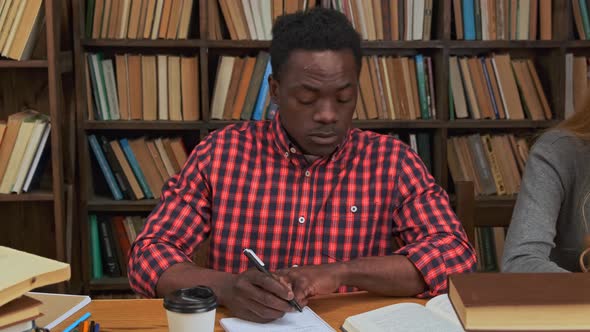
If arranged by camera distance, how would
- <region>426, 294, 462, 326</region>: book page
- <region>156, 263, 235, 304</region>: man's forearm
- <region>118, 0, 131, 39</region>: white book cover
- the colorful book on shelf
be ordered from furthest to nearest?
<region>118, 0, 131, 39</region>: white book cover < <region>156, 263, 235, 304</region>: man's forearm < <region>426, 294, 462, 326</region>: book page < the colorful book on shelf

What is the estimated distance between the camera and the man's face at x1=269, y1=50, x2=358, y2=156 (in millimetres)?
1603

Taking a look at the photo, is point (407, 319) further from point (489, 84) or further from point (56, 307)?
point (489, 84)

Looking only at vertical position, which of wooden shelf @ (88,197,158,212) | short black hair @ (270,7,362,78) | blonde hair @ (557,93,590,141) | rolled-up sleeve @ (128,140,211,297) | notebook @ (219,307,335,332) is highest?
short black hair @ (270,7,362,78)

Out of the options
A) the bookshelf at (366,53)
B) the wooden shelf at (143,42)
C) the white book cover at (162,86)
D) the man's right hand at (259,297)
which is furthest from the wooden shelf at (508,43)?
the man's right hand at (259,297)

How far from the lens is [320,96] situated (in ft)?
5.26

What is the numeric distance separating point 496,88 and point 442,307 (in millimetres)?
1935

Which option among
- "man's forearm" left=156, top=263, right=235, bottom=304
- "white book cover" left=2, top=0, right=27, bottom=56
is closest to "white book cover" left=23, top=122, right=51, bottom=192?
"white book cover" left=2, top=0, right=27, bottom=56

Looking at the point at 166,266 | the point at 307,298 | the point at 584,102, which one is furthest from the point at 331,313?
the point at 584,102

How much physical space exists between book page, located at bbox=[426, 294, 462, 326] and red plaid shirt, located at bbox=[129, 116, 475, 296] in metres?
Answer: 0.31

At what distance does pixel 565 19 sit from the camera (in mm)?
2980

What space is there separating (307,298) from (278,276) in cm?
8

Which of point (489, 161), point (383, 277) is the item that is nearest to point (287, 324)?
point (383, 277)

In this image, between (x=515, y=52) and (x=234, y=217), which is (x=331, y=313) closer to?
(x=234, y=217)

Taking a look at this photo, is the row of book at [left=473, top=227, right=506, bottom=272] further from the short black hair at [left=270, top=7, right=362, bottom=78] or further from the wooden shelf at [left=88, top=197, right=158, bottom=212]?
the short black hair at [left=270, top=7, right=362, bottom=78]
